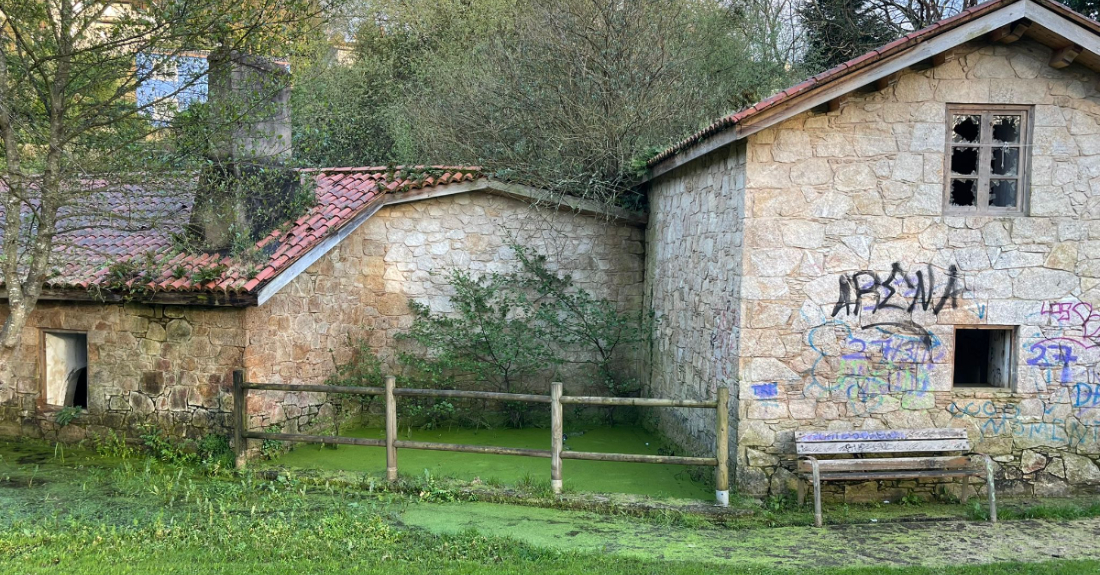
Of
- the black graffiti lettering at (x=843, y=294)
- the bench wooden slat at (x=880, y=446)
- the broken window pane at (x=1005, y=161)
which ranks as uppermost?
the broken window pane at (x=1005, y=161)

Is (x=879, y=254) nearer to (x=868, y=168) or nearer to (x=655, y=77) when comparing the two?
(x=868, y=168)

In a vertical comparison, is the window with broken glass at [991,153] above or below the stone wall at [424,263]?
above

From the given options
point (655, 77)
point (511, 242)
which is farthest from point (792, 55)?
point (511, 242)

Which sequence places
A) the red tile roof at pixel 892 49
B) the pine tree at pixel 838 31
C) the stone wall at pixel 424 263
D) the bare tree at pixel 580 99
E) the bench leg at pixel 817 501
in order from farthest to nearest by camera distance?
the pine tree at pixel 838 31
the bare tree at pixel 580 99
the stone wall at pixel 424 263
the red tile roof at pixel 892 49
the bench leg at pixel 817 501

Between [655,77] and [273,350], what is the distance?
7423 millimetres

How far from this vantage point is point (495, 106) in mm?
14867

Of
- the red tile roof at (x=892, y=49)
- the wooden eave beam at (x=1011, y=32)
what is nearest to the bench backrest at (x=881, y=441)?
the red tile roof at (x=892, y=49)

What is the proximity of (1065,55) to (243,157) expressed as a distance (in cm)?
904

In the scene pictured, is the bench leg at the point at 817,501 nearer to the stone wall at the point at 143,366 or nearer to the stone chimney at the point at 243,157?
the stone wall at the point at 143,366

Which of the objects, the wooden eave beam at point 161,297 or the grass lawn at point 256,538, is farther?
the wooden eave beam at point 161,297

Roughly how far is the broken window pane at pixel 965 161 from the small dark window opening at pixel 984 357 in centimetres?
166

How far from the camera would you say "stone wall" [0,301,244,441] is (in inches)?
400

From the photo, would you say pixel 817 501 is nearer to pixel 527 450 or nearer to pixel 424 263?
pixel 527 450

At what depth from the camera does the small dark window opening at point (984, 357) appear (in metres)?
8.66
